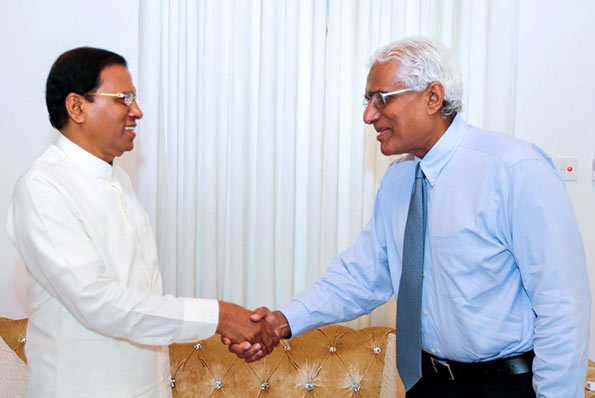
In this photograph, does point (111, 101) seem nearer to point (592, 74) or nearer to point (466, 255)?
point (466, 255)

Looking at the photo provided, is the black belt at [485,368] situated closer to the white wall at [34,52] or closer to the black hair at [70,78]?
the black hair at [70,78]

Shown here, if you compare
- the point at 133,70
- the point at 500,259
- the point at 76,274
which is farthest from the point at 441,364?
the point at 133,70

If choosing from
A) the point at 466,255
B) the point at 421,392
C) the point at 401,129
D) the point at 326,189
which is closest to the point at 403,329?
the point at 421,392

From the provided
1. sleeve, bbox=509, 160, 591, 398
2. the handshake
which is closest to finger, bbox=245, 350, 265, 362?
the handshake

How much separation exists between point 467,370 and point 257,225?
1287mm

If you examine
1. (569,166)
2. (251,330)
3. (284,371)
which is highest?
(569,166)

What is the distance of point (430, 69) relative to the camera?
182 cm

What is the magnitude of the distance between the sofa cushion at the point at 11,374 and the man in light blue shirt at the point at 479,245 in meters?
1.41

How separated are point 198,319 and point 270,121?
123 centimetres

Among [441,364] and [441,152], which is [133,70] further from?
[441,364]

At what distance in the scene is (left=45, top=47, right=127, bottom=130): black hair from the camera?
1717 millimetres

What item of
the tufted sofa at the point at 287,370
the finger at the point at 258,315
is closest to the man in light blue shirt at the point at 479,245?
the finger at the point at 258,315

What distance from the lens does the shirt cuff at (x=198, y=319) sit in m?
1.68

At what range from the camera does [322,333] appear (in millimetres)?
2566
